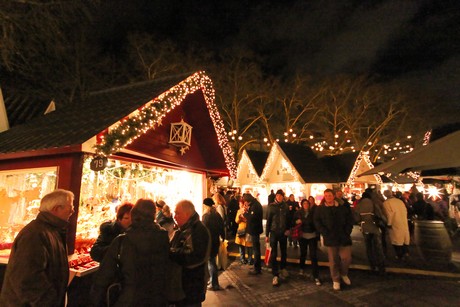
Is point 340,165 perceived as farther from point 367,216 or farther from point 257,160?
point 367,216

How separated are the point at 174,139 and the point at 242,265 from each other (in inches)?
159

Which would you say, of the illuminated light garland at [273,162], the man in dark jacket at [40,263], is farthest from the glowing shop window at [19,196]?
the illuminated light garland at [273,162]

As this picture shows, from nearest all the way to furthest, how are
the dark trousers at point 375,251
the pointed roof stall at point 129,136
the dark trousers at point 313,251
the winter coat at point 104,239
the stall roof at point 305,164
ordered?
1. the winter coat at point 104,239
2. the pointed roof stall at point 129,136
3. the dark trousers at point 313,251
4. the dark trousers at point 375,251
5. the stall roof at point 305,164

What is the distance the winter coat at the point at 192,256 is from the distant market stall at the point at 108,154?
7.81 feet

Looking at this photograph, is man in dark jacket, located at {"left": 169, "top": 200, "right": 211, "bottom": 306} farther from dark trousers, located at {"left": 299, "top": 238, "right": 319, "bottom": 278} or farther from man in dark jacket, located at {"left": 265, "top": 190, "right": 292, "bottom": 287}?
dark trousers, located at {"left": 299, "top": 238, "right": 319, "bottom": 278}

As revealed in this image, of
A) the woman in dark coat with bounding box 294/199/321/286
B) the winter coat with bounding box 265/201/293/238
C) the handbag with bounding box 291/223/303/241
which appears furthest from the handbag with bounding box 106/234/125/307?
the handbag with bounding box 291/223/303/241

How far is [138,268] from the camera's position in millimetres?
2658

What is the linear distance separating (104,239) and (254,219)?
4370mm

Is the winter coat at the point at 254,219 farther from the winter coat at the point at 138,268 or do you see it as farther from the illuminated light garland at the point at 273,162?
the illuminated light garland at the point at 273,162

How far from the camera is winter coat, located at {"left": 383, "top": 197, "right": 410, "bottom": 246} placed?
7914 mm

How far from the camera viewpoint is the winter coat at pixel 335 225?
612 cm

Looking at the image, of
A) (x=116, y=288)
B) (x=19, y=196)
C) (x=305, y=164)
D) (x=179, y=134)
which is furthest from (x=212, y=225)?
(x=305, y=164)

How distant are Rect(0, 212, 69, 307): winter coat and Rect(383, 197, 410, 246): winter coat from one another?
25.8 ft

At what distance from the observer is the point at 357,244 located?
10.7 metres
